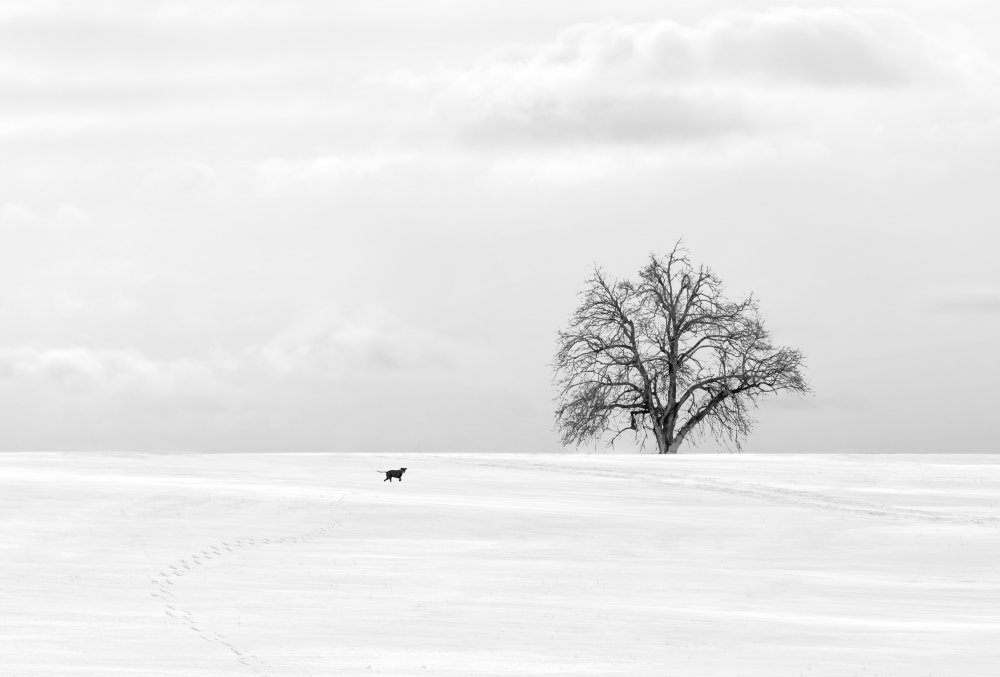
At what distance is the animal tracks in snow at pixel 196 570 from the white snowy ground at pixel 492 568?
2.2 inches

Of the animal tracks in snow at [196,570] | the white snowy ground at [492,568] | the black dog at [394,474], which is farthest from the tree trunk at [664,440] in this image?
the animal tracks in snow at [196,570]

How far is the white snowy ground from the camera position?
543 inches

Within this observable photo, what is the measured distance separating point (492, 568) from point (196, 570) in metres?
4.17

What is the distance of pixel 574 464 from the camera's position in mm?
34812

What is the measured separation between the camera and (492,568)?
20.5 m

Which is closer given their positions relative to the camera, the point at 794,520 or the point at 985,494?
the point at 794,520

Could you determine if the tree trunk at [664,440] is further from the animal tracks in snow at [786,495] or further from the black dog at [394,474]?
the black dog at [394,474]

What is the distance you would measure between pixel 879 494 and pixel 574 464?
751 cm

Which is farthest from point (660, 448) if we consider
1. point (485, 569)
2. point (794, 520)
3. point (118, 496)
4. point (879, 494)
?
point (485, 569)

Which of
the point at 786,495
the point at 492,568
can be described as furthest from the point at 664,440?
the point at 492,568

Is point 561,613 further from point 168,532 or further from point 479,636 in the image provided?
point 168,532

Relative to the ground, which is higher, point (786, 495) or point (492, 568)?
point (786, 495)

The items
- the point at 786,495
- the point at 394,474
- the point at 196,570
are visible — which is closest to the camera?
the point at 196,570

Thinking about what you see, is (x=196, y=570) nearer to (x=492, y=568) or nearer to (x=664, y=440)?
(x=492, y=568)
